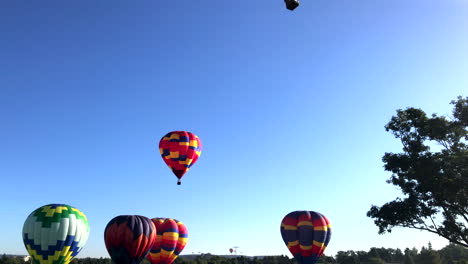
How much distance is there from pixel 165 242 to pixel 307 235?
16751mm

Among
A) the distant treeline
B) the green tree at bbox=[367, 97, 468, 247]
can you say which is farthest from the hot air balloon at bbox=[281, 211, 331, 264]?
the distant treeline

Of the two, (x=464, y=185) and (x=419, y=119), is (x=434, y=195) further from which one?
(x=419, y=119)

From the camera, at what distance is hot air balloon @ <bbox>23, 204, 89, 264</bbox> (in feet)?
96.8

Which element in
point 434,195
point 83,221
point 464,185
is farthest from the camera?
point 83,221

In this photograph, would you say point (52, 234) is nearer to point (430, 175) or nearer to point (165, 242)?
point (165, 242)

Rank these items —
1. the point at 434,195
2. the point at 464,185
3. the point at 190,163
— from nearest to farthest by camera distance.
Result: the point at 464,185 < the point at 434,195 < the point at 190,163

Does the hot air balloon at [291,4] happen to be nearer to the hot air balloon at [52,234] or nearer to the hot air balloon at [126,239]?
the hot air balloon at [126,239]

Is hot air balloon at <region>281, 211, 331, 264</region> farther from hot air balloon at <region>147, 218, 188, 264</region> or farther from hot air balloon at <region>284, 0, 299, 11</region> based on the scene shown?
hot air balloon at <region>284, 0, 299, 11</region>

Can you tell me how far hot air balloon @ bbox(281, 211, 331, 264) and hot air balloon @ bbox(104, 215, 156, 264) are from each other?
45.3 feet

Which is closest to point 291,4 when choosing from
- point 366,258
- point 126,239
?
point 126,239

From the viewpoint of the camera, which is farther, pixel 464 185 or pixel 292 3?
pixel 464 185

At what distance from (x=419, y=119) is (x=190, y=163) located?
23.0 metres

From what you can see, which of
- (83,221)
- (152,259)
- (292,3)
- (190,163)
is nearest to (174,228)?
(152,259)

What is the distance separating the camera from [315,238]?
110 feet
